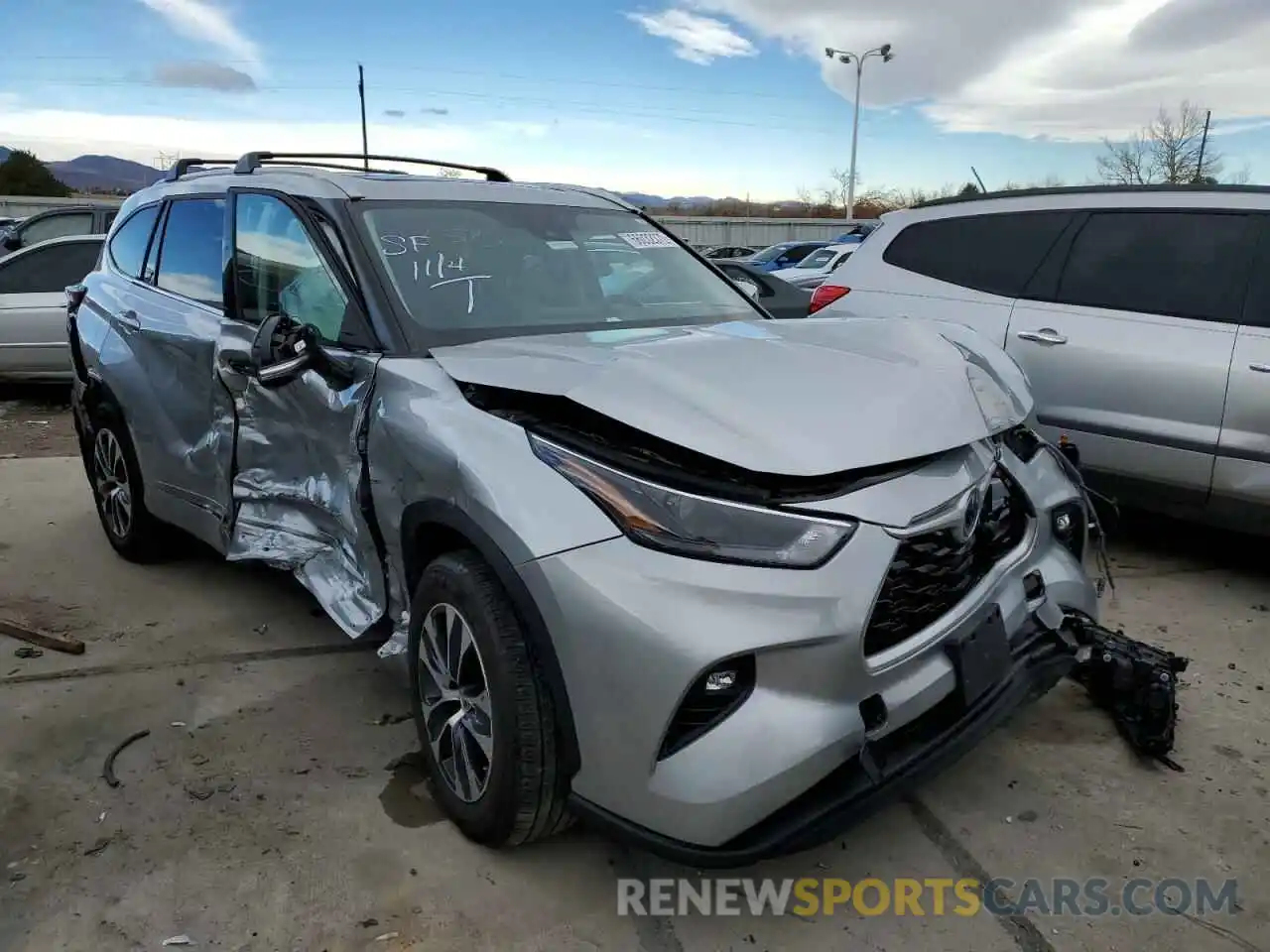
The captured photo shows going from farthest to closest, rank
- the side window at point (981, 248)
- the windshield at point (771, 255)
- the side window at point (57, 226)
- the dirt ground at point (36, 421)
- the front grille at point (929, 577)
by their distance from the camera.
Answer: the windshield at point (771, 255) < the side window at point (57, 226) < the dirt ground at point (36, 421) < the side window at point (981, 248) < the front grille at point (929, 577)

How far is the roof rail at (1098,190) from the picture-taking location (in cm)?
428

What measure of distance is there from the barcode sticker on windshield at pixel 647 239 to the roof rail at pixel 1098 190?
2174 millimetres

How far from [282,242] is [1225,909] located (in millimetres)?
3344

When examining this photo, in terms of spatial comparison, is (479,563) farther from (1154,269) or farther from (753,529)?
(1154,269)

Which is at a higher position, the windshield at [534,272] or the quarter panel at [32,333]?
the windshield at [534,272]

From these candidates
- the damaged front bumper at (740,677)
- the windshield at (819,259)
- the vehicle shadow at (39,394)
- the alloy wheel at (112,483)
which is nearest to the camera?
the damaged front bumper at (740,677)

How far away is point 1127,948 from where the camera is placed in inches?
84.3

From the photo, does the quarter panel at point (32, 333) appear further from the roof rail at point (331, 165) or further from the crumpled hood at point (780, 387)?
the crumpled hood at point (780, 387)

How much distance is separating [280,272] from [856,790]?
2.56 m

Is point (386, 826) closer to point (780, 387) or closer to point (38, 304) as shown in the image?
point (780, 387)

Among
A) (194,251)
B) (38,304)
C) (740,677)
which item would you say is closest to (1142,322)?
(740,677)

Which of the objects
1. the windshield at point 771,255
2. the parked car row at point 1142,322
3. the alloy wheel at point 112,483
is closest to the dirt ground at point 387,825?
the parked car row at point 1142,322

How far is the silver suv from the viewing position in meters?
1.96

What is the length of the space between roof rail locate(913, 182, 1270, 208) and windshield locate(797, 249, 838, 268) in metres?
14.7
